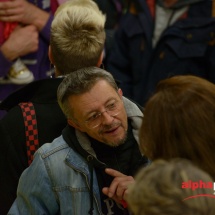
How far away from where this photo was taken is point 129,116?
195 centimetres

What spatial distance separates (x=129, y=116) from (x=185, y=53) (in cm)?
124

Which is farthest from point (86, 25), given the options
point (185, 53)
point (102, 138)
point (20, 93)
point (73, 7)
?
point (185, 53)

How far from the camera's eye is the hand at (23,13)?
2.63m

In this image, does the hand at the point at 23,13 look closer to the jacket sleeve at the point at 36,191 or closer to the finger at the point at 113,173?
the jacket sleeve at the point at 36,191

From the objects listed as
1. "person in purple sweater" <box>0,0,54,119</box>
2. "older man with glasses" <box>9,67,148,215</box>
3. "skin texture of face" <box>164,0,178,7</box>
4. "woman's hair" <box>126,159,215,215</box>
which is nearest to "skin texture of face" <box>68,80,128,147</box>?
"older man with glasses" <box>9,67,148,215</box>

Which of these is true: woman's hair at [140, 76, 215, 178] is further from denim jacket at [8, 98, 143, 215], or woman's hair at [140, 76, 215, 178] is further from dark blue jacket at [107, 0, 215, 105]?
dark blue jacket at [107, 0, 215, 105]

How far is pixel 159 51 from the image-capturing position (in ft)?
10.4

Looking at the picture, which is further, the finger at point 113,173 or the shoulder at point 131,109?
the shoulder at point 131,109

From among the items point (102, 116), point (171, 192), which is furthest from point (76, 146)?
point (171, 192)

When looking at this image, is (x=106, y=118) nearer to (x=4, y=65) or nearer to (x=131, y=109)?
(x=131, y=109)

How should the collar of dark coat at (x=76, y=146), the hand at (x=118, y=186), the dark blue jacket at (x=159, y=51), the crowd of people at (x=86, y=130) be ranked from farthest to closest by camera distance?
the dark blue jacket at (x=159, y=51)
the collar of dark coat at (x=76, y=146)
the hand at (x=118, y=186)
the crowd of people at (x=86, y=130)

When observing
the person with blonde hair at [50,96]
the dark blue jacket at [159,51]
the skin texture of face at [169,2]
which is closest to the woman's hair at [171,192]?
the person with blonde hair at [50,96]

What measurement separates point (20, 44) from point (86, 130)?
1.01 meters

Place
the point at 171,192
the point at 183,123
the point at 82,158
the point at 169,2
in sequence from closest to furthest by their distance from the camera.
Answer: the point at 171,192 < the point at 183,123 < the point at 82,158 < the point at 169,2
